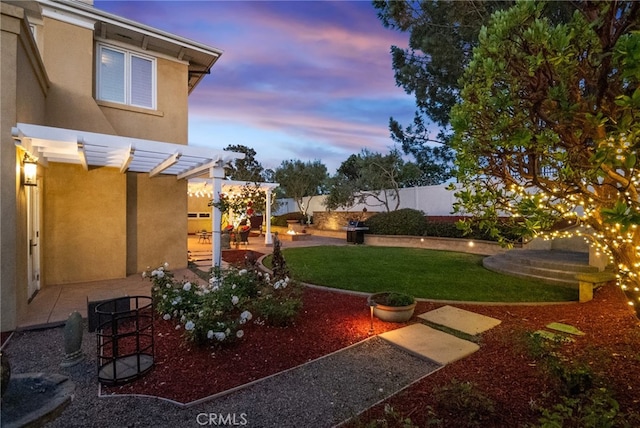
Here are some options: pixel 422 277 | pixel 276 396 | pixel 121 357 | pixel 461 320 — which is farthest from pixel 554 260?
pixel 121 357

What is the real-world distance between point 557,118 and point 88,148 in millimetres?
7200

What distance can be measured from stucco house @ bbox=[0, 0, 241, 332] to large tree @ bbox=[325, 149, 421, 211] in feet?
35.7

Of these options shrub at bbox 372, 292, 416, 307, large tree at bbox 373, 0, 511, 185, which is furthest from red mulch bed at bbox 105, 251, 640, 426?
large tree at bbox 373, 0, 511, 185

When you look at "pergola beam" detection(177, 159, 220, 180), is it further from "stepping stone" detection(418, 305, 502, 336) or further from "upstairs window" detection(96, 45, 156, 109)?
"stepping stone" detection(418, 305, 502, 336)

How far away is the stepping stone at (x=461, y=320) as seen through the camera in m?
4.92

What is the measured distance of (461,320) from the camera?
5.22 metres

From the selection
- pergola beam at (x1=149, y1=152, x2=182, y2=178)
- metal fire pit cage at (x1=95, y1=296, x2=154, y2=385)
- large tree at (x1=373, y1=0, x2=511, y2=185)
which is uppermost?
large tree at (x1=373, y1=0, x2=511, y2=185)

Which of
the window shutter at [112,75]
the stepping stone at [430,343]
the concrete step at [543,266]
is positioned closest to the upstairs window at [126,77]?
the window shutter at [112,75]

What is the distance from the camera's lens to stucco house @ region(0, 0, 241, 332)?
5.14 m

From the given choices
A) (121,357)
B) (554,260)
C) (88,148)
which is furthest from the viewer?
(554,260)

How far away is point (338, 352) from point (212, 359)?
1.60 metres

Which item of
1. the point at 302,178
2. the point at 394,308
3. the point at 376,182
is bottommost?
the point at 394,308

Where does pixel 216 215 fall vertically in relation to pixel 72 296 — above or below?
above

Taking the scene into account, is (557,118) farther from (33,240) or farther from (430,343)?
(33,240)
